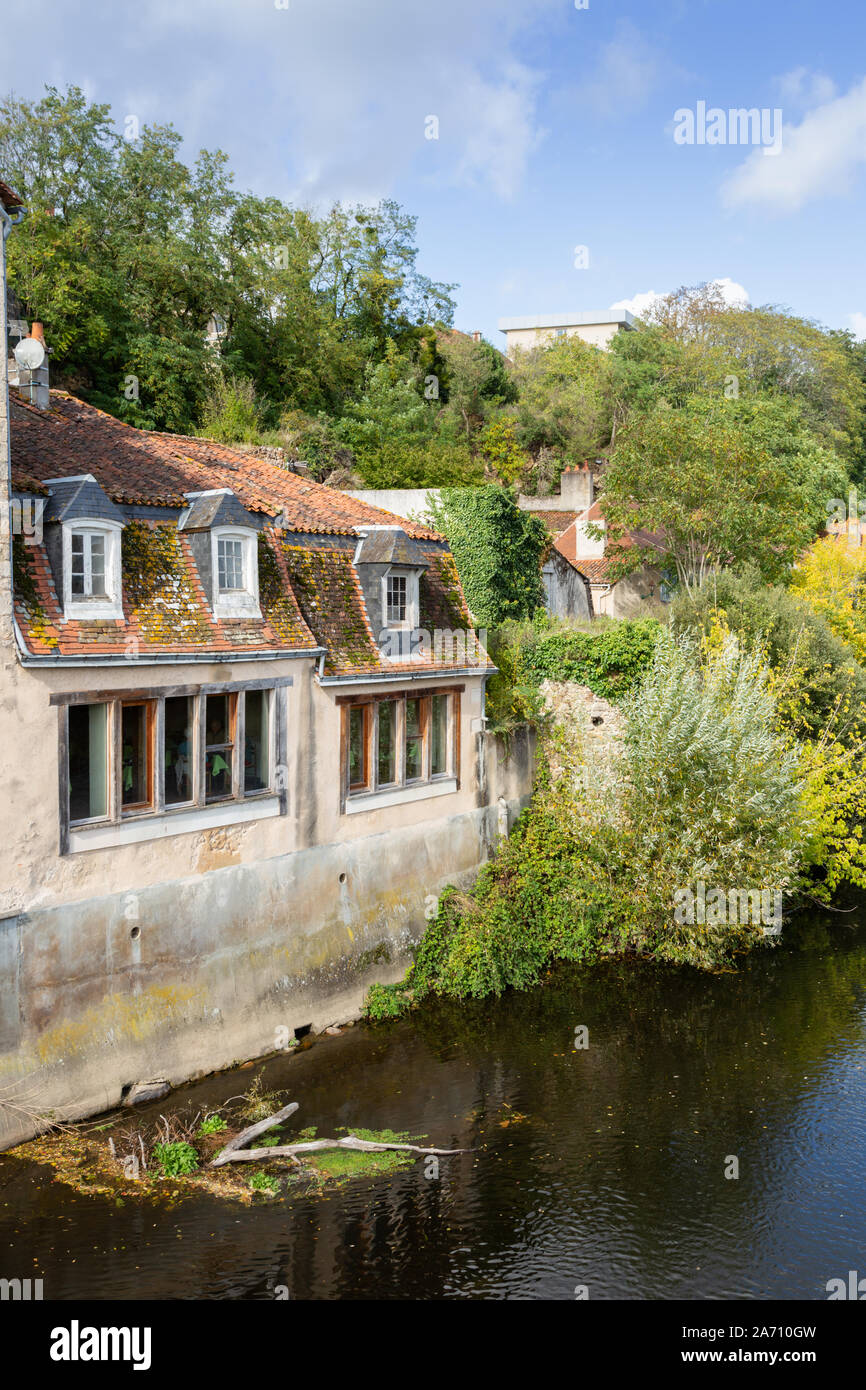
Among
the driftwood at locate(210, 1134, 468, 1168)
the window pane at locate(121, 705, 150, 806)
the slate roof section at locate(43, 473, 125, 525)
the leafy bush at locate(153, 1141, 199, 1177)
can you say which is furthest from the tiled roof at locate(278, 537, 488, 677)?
the leafy bush at locate(153, 1141, 199, 1177)

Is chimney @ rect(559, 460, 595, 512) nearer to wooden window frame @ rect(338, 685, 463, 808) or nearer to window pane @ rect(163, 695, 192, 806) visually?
wooden window frame @ rect(338, 685, 463, 808)

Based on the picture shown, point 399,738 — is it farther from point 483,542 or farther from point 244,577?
point 483,542

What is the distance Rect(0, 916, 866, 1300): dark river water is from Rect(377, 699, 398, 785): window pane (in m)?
4.56

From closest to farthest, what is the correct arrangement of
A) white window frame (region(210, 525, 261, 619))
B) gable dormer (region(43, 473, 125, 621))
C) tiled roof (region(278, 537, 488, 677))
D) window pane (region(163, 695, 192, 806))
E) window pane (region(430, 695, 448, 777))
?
gable dormer (region(43, 473, 125, 621)) < window pane (region(163, 695, 192, 806)) < white window frame (region(210, 525, 261, 619)) < tiled roof (region(278, 537, 488, 677)) < window pane (region(430, 695, 448, 777))

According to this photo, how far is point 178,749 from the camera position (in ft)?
56.8

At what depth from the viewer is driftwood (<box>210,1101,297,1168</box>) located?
1474 cm

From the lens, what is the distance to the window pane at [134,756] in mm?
16438

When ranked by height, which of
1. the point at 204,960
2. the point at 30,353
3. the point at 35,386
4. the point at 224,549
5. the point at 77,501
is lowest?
the point at 204,960

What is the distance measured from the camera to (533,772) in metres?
25.2

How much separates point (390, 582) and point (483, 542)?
194 inches

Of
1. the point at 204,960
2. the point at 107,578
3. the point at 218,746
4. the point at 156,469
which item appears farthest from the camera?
the point at 156,469

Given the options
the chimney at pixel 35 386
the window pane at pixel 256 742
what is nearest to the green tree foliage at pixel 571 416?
the chimney at pixel 35 386

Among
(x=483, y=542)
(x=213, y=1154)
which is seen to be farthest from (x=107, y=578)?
(x=483, y=542)
